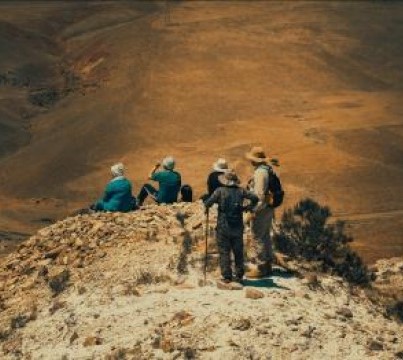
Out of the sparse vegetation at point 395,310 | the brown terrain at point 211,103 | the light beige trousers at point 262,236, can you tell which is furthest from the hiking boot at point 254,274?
A: the brown terrain at point 211,103

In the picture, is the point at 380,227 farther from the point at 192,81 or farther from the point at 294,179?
the point at 192,81

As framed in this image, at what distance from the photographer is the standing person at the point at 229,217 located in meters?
10.9

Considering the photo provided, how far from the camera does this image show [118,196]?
1386cm

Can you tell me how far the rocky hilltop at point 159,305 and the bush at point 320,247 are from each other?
1.97 feet

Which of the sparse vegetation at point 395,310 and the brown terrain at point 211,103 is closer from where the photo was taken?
the sparse vegetation at point 395,310

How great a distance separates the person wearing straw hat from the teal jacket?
2951 mm

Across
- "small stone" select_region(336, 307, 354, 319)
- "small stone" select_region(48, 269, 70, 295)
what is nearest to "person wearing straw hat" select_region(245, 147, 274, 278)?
"small stone" select_region(336, 307, 354, 319)

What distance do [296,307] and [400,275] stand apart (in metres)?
4.81

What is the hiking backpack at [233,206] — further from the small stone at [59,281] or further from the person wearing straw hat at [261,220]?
the small stone at [59,281]

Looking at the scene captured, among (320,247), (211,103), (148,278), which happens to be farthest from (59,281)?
(211,103)

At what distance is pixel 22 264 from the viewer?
43.6ft

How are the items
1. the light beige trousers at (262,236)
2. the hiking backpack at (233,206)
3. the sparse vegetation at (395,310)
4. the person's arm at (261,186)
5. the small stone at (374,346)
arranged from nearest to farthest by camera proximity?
the small stone at (374,346), the hiking backpack at (233,206), the person's arm at (261,186), the light beige trousers at (262,236), the sparse vegetation at (395,310)

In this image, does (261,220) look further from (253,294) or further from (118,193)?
(118,193)

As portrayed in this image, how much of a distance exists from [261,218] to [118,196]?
3280 millimetres
